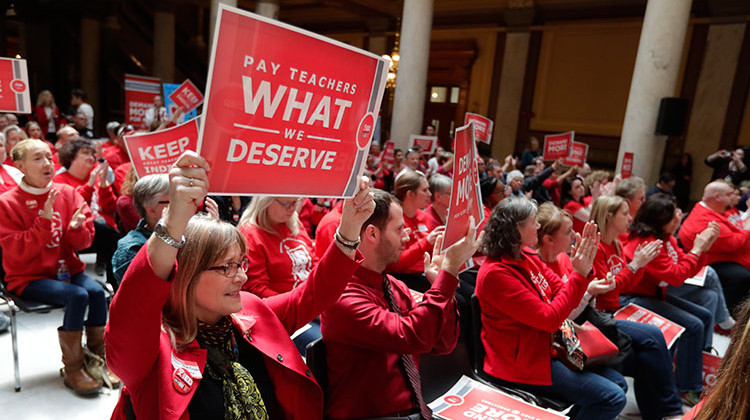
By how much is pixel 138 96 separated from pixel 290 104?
27.5ft

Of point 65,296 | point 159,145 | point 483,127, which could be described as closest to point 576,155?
Answer: point 483,127

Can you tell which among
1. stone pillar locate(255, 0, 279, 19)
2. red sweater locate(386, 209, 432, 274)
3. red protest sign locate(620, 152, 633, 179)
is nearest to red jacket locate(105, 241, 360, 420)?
red sweater locate(386, 209, 432, 274)

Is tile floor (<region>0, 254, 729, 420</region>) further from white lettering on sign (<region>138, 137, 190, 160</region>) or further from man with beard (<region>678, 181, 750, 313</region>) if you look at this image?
man with beard (<region>678, 181, 750, 313</region>)

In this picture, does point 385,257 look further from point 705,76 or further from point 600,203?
point 705,76

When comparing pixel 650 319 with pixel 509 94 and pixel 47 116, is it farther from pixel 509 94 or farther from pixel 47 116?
pixel 509 94

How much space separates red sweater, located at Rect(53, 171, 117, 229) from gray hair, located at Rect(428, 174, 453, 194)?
3078 millimetres

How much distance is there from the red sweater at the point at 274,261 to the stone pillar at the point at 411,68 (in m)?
6.97

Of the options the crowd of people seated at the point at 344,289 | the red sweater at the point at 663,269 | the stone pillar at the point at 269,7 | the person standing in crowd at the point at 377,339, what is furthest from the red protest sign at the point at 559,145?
the stone pillar at the point at 269,7

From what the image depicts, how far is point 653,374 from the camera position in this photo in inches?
128

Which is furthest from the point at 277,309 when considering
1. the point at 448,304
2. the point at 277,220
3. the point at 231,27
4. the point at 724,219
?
the point at 724,219

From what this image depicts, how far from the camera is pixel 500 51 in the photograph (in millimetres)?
14328

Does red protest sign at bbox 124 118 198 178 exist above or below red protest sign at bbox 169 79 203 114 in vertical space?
below

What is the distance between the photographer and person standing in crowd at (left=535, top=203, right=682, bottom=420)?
124 inches

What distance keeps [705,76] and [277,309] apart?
12765mm
